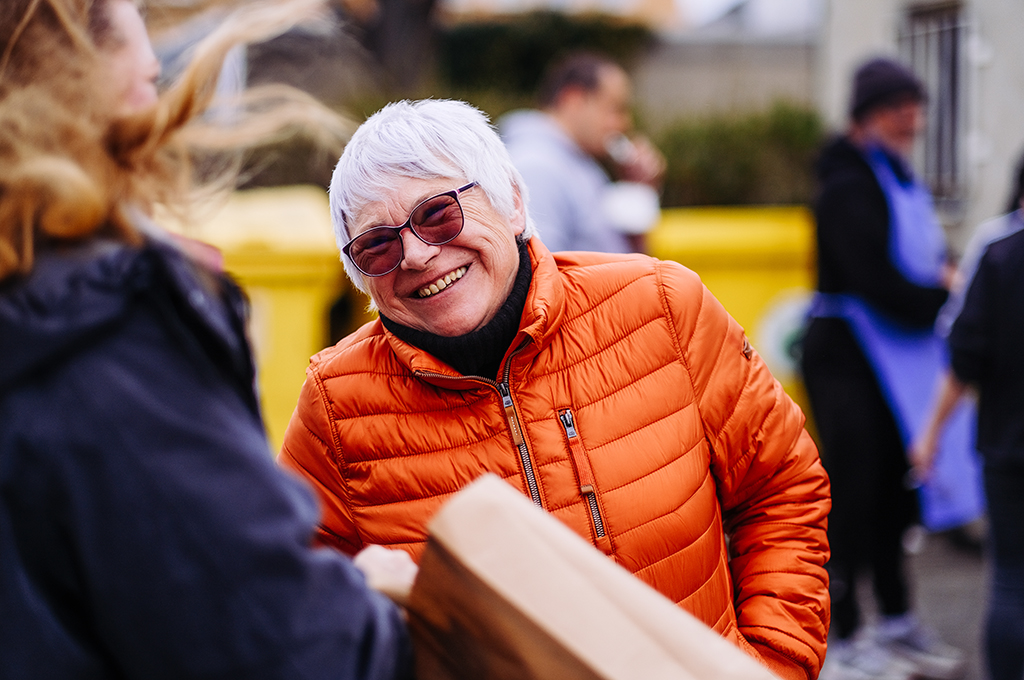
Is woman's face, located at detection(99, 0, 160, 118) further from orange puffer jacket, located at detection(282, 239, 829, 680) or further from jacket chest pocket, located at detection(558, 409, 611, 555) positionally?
jacket chest pocket, located at detection(558, 409, 611, 555)

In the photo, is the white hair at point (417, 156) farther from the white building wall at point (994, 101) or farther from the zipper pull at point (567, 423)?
the white building wall at point (994, 101)

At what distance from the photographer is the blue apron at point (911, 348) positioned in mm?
3840

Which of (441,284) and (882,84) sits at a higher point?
(882,84)

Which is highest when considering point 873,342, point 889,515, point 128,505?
point 128,505

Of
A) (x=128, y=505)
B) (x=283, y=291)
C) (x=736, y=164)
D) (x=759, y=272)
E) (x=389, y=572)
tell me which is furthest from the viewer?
(x=736, y=164)

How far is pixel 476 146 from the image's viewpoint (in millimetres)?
1738

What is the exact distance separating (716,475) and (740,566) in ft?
0.68

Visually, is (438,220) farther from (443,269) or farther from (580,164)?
(580,164)

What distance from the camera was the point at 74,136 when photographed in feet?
3.16

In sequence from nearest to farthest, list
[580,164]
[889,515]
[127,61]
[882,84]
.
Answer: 1. [127,61]
2. [882,84]
3. [889,515]
4. [580,164]

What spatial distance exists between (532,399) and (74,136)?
0.91 metres

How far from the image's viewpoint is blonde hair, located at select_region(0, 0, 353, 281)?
3.04ft

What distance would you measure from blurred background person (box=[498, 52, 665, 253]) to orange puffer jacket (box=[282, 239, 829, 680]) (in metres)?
1.86

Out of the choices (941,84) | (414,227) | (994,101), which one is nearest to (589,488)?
(414,227)
